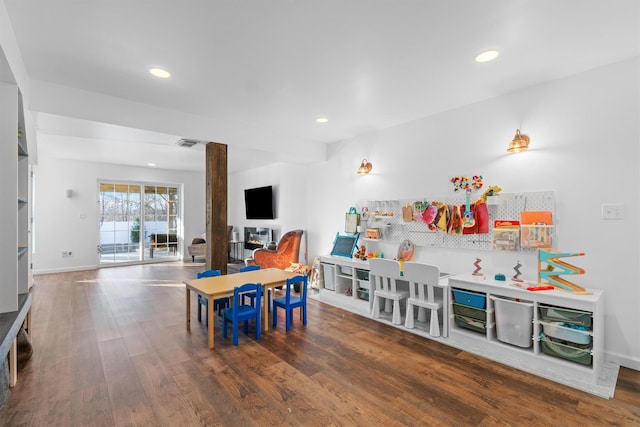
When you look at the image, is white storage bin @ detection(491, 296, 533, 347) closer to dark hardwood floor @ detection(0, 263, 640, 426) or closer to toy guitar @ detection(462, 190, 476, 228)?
dark hardwood floor @ detection(0, 263, 640, 426)

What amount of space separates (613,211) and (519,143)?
93 cm

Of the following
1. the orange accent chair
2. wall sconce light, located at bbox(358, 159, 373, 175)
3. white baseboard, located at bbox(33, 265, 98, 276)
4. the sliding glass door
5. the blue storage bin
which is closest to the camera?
the blue storage bin

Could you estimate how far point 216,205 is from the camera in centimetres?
406

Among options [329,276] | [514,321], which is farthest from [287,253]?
[514,321]

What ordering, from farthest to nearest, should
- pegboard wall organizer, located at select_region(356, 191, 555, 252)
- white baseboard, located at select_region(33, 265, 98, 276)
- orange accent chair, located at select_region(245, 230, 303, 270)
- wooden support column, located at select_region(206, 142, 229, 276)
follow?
white baseboard, located at select_region(33, 265, 98, 276)
orange accent chair, located at select_region(245, 230, 303, 270)
wooden support column, located at select_region(206, 142, 229, 276)
pegboard wall organizer, located at select_region(356, 191, 555, 252)

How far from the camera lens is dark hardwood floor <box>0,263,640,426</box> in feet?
6.38

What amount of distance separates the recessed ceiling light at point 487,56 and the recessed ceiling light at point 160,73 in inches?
103

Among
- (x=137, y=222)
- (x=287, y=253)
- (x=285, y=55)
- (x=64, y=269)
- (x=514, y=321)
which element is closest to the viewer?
(x=285, y=55)

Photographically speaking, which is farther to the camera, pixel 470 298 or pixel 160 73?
pixel 470 298

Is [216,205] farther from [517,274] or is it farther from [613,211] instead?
[613,211]

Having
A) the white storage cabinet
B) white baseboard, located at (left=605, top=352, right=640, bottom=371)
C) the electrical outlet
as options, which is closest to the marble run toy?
the white storage cabinet

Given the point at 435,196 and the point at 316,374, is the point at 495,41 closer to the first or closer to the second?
the point at 435,196

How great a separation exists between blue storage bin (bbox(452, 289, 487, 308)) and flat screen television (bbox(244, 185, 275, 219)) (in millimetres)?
4753

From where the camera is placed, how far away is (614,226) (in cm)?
258
